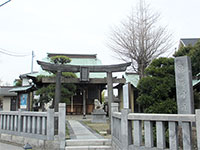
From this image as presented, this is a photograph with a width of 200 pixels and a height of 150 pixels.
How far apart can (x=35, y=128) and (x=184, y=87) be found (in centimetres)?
597

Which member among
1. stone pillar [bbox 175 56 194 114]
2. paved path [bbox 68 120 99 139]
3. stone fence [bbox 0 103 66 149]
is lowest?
paved path [bbox 68 120 99 139]

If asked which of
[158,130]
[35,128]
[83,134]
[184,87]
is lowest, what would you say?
[83,134]

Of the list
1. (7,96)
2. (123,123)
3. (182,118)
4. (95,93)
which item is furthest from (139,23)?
(7,96)

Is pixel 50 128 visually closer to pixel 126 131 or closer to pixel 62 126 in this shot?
pixel 62 126

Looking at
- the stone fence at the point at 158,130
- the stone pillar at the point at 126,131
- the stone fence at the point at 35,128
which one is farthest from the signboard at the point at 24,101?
the stone pillar at the point at 126,131

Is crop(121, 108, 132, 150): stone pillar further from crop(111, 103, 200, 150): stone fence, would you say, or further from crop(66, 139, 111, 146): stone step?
crop(66, 139, 111, 146): stone step

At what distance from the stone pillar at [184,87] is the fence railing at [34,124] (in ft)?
13.5

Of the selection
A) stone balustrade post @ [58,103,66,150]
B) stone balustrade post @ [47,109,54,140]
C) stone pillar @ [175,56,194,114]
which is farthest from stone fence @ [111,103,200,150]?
stone balustrade post @ [47,109,54,140]

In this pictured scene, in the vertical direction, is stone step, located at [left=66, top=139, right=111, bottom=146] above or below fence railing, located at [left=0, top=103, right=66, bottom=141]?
below

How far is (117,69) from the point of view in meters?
10.8

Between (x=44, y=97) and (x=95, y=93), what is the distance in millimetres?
8040

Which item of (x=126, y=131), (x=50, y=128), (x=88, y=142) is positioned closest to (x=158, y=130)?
(x=126, y=131)

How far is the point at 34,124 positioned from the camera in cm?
795

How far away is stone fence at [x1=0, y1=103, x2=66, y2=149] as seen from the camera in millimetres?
7230
